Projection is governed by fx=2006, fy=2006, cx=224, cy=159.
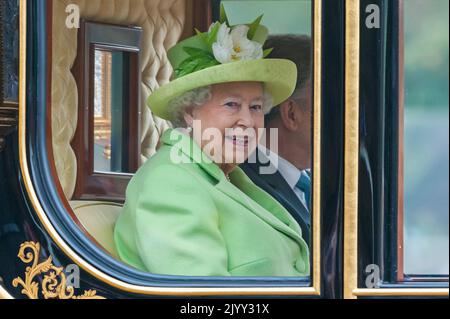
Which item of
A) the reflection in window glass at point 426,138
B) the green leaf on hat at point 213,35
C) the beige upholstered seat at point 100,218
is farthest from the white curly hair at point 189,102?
the reflection in window glass at point 426,138

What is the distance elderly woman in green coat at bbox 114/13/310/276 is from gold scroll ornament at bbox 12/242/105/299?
0.16 m

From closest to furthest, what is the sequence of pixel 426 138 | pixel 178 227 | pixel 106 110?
pixel 426 138 < pixel 178 227 < pixel 106 110

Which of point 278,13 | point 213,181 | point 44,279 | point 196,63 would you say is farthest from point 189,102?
point 44,279

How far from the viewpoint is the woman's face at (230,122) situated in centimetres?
507

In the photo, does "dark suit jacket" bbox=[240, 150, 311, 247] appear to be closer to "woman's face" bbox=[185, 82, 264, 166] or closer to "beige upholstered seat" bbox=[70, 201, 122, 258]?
"woman's face" bbox=[185, 82, 264, 166]

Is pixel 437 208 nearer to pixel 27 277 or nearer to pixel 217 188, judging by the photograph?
pixel 217 188

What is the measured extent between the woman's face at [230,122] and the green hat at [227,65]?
0.03 meters

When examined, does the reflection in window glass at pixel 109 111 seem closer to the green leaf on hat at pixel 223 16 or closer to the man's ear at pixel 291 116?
the green leaf on hat at pixel 223 16

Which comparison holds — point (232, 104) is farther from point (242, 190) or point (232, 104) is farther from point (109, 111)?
point (109, 111)

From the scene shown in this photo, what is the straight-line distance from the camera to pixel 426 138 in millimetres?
4875

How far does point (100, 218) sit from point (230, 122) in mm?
415

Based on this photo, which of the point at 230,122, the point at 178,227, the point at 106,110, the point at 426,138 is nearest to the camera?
the point at 426,138

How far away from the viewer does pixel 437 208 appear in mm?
4863
